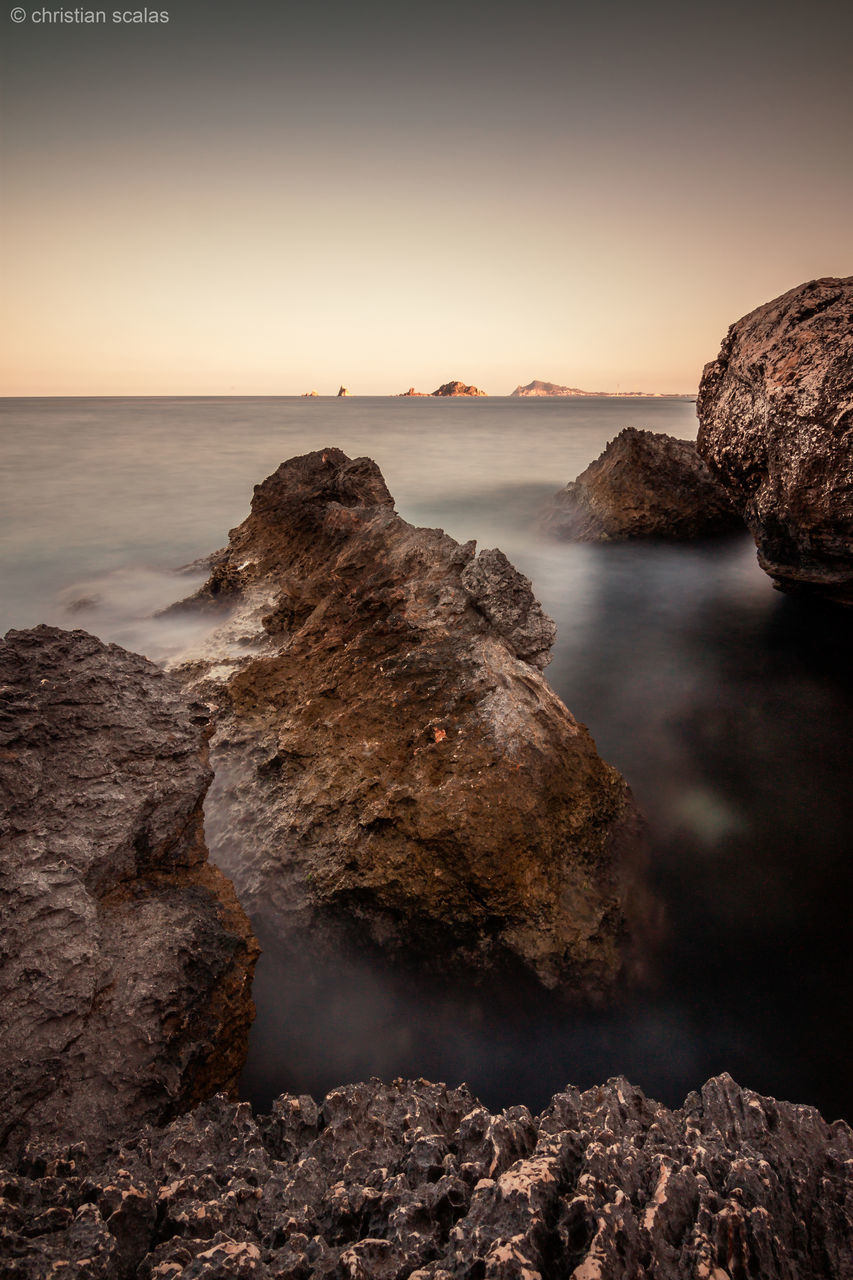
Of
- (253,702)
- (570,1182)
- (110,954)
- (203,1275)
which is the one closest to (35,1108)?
(110,954)

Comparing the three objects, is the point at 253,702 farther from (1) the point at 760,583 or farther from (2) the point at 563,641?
(1) the point at 760,583

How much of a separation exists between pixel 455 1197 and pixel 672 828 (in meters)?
3.50

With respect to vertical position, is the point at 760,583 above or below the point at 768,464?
below

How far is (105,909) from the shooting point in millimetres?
2383

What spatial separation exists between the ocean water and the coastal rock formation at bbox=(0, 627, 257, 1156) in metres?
0.98

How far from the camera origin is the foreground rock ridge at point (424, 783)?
3.32m

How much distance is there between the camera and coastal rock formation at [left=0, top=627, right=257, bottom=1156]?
1995mm

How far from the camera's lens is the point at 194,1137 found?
77.3 inches

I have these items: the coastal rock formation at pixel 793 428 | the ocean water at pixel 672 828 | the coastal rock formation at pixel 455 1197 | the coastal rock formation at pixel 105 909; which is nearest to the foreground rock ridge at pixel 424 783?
the ocean water at pixel 672 828

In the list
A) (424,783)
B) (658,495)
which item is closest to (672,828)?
(424,783)

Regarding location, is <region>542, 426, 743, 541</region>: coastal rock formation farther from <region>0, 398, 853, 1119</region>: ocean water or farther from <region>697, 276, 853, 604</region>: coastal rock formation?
<region>697, 276, 853, 604</region>: coastal rock formation

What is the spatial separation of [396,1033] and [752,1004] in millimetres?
2020

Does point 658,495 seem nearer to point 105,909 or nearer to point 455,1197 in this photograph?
point 105,909

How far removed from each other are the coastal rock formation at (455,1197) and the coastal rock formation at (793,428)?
4065 millimetres
